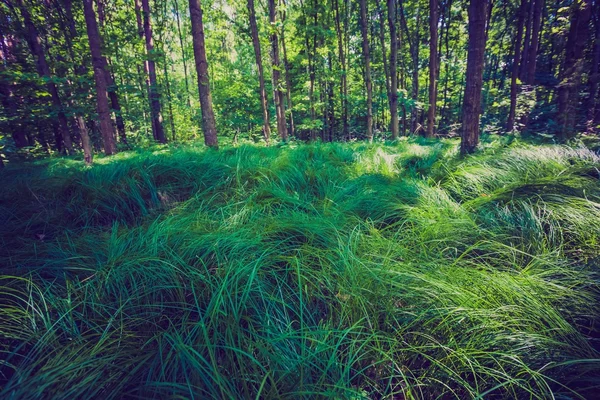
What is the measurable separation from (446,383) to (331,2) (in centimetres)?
1567

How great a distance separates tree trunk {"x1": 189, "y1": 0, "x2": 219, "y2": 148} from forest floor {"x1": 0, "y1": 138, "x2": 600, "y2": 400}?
3.57 metres

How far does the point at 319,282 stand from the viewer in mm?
1257

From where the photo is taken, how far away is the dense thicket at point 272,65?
641 cm

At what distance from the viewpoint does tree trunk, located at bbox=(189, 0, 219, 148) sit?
16.3 feet

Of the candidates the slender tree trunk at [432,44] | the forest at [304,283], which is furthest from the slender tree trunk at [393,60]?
the forest at [304,283]

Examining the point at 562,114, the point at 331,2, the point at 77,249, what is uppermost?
the point at 331,2

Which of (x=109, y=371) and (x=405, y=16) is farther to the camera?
(x=405, y=16)

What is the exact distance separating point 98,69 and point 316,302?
8252mm

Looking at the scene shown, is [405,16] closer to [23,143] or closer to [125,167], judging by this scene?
[125,167]

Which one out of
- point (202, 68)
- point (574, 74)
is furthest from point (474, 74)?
point (202, 68)

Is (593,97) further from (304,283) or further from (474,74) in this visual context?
(304,283)

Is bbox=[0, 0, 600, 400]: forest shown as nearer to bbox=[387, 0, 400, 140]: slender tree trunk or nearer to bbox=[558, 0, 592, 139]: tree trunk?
bbox=[558, 0, 592, 139]: tree trunk

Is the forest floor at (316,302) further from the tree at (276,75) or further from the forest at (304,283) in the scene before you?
the tree at (276,75)

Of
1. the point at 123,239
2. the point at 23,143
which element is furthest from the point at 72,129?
the point at 123,239
